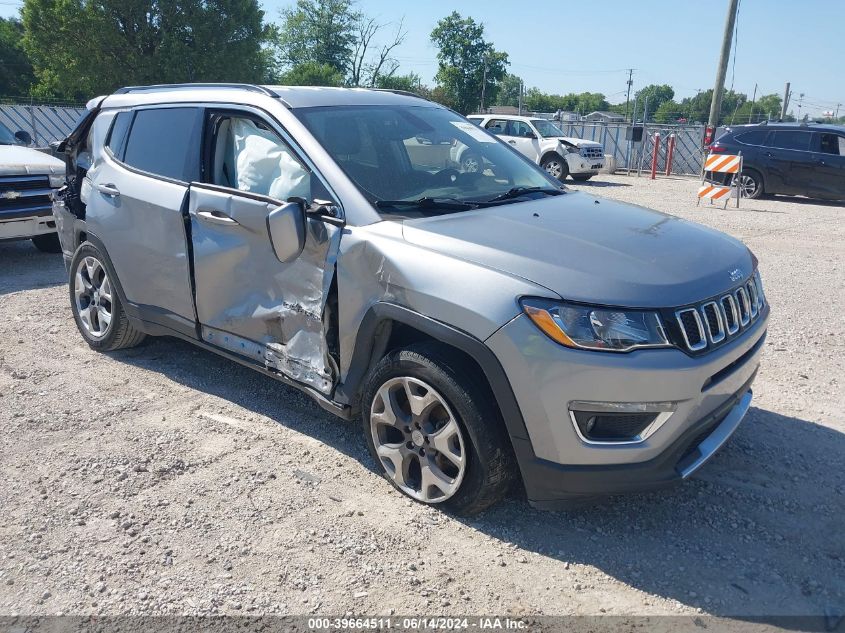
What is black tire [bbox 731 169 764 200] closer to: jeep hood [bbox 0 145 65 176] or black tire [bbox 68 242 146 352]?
jeep hood [bbox 0 145 65 176]

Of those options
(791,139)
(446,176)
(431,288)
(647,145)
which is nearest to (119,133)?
(446,176)

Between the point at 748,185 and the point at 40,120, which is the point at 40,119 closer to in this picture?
the point at 40,120

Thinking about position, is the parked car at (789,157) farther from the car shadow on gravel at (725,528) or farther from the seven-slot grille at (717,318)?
the seven-slot grille at (717,318)

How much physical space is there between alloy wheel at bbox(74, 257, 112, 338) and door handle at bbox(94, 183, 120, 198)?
0.50 meters

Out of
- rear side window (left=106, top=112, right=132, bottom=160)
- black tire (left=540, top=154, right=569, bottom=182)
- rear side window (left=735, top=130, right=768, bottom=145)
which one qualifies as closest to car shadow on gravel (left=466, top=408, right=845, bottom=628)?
rear side window (left=106, top=112, right=132, bottom=160)

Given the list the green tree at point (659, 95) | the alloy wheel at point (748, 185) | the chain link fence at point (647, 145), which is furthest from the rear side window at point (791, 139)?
the green tree at point (659, 95)

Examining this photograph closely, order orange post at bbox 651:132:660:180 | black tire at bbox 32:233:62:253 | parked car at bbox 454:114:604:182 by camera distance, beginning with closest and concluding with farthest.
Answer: black tire at bbox 32:233:62:253 < parked car at bbox 454:114:604:182 < orange post at bbox 651:132:660:180

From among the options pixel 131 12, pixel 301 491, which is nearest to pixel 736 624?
pixel 301 491

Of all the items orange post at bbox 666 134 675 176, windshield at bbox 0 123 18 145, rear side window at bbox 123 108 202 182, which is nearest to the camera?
rear side window at bbox 123 108 202 182

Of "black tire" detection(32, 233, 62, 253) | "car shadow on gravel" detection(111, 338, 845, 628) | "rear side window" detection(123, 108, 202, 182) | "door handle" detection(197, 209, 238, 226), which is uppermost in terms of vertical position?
"rear side window" detection(123, 108, 202, 182)

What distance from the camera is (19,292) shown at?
698cm

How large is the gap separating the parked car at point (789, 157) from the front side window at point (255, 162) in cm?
1402

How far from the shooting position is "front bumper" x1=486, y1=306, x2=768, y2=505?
8.91 feet

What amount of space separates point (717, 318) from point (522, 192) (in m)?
1.40
